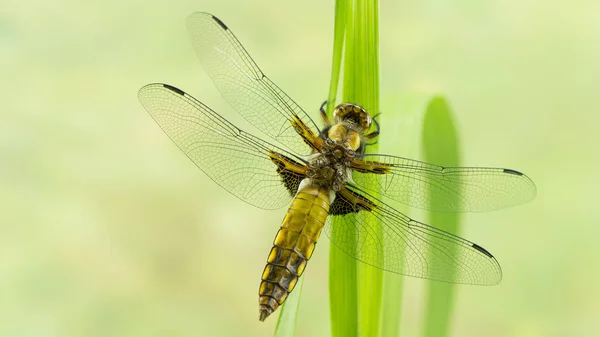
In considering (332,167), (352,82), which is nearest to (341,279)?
(332,167)

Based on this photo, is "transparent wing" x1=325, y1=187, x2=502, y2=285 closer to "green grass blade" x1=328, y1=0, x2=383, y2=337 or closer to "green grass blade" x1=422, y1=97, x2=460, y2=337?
"green grass blade" x1=328, y1=0, x2=383, y2=337

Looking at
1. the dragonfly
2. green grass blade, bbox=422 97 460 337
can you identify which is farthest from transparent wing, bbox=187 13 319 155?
green grass blade, bbox=422 97 460 337

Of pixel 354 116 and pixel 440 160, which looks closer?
pixel 354 116

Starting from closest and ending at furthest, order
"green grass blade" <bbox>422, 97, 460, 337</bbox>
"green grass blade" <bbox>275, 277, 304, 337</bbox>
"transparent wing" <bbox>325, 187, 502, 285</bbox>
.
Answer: "green grass blade" <bbox>275, 277, 304, 337</bbox>, "transparent wing" <bbox>325, 187, 502, 285</bbox>, "green grass blade" <bbox>422, 97, 460, 337</bbox>

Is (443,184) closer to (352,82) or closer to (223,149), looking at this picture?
(352,82)

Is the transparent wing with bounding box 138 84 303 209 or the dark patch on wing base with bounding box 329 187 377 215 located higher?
the transparent wing with bounding box 138 84 303 209

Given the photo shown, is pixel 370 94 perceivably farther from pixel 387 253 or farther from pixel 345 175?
pixel 387 253

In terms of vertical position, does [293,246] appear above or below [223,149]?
below

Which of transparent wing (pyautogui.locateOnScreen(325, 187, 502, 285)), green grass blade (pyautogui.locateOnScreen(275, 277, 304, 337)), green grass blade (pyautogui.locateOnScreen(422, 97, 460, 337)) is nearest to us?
green grass blade (pyautogui.locateOnScreen(275, 277, 304, 337))
